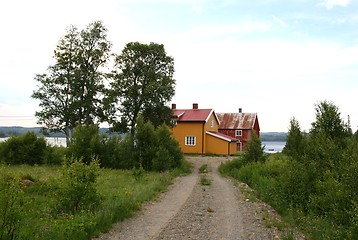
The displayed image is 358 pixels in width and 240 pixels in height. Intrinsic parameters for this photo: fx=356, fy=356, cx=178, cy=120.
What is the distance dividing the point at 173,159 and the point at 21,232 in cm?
2098

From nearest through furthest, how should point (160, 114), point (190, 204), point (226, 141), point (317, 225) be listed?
point (317, 225)
point (190, 204)
point (160, 114)
point (226, 141)

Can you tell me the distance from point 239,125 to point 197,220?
143 ft

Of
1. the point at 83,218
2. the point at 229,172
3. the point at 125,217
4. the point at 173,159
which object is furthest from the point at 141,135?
the point at 83,218

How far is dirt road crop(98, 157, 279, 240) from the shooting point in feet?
31.8

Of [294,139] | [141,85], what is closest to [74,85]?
[141,85]

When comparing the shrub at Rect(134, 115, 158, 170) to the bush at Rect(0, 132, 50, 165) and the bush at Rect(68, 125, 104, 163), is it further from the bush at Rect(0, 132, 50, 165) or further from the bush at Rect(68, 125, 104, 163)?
the bush at Rect(0, 132, 50, 165)

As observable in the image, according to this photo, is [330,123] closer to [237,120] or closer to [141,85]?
[141,85]

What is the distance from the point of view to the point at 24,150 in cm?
3067

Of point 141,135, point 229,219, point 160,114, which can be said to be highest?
point 160,114

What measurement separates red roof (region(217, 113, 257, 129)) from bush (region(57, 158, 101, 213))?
43605 millimetres

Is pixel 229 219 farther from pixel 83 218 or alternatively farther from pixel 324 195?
pixel 83 218

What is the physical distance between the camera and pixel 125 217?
1148 cm

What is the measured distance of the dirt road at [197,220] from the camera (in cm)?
970

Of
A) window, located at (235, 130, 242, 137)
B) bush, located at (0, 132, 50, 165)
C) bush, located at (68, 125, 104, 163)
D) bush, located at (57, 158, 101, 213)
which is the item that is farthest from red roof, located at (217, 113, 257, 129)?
bush, located at (57, 158, 101, 213)
